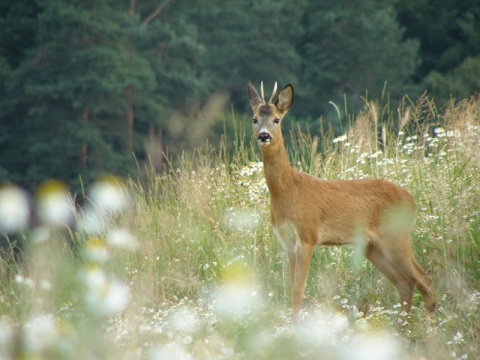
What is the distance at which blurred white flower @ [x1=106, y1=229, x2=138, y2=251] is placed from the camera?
7676 mm

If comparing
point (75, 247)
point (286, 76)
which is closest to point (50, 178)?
point (286, 76)

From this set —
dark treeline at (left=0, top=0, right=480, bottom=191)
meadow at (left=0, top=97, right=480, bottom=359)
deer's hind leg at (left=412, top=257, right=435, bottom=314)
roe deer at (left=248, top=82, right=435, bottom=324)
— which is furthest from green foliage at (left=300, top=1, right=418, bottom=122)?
deer's hind leg at (left=412, top=257, right=435, bottom=314)

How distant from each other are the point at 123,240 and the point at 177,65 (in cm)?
2197

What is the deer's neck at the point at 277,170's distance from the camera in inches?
244

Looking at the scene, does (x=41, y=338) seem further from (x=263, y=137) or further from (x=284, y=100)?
(x=284, y=100)

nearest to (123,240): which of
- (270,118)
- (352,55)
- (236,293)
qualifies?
(236,293)

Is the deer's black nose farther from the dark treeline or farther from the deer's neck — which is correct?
the dark treeline

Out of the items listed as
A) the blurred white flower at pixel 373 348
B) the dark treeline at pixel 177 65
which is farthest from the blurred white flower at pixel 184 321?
the dark treeline at pixel 177 65

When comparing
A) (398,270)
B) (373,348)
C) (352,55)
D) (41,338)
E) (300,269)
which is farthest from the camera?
(352,55)

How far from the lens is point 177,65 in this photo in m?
29.2

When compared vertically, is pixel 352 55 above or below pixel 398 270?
below

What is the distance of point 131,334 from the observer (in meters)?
4.34

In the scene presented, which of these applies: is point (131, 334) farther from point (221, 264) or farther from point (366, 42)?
point (366, 42)

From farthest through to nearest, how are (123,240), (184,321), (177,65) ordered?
(177,65)
(123,240)
(184,321)
